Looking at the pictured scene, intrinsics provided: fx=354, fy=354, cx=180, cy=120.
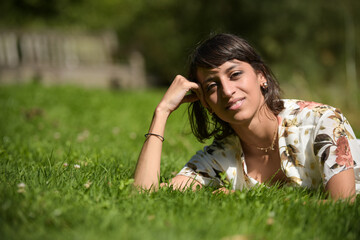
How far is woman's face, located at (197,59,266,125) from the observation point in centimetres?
255

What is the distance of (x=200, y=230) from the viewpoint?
169cm

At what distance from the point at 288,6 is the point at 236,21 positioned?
128 inches

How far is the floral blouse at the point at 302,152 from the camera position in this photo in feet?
7.67

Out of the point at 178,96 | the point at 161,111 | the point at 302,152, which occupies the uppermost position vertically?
the point at 178,96

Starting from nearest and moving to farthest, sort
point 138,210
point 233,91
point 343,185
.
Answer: point 138,210 < point 343,185 < point 233,91

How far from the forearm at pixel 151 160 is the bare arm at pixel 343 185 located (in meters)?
1.18

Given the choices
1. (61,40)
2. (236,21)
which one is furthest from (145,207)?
(236,21)

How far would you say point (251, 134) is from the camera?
2.81m

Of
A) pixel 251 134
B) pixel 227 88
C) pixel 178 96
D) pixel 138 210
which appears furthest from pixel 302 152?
pixel 138 210

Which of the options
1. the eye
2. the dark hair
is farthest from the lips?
the dark hair

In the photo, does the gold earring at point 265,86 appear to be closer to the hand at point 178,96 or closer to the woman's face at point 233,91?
the woman's face at point 233,91

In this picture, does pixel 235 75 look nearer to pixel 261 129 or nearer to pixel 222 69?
pixel 222 69

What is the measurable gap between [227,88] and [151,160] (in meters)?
0.79

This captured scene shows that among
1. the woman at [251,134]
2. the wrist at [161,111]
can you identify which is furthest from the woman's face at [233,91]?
the wrist at [161,111]
